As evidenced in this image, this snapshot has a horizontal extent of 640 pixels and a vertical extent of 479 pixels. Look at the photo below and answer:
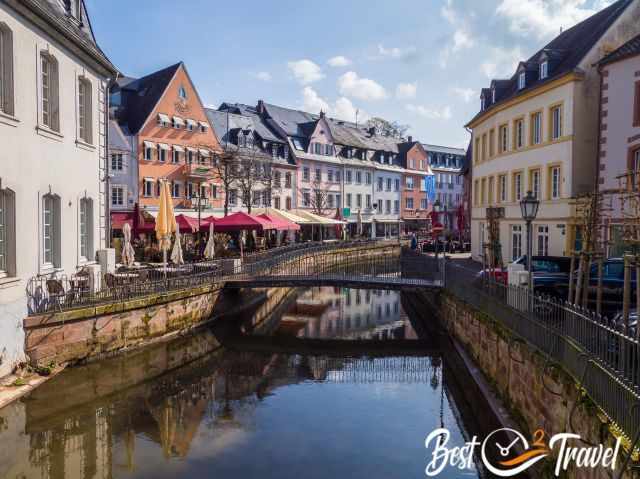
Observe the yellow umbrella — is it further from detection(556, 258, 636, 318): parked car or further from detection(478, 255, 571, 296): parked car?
detection(556, 258, 636, 318): parked car

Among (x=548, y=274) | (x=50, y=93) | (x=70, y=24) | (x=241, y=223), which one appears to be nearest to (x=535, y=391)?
(x=548, y=274)

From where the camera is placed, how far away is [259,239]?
126 feet

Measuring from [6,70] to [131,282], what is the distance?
740 centimetres

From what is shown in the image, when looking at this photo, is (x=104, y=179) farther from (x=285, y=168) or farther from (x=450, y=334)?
(x=285, y=168)

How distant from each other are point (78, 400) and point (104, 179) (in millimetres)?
8640

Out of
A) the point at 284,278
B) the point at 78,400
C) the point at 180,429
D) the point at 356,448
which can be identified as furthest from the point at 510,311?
the point at 284,278

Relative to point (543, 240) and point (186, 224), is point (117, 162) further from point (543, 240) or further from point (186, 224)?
point (543, 240)

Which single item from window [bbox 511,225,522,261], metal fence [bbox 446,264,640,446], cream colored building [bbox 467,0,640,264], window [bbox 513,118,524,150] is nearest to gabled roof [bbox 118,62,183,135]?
cream colored building [bbox 467,0,640,264]

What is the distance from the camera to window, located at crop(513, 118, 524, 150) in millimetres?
27078

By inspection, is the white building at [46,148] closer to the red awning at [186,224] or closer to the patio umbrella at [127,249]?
the patio umbrella at [127,249]

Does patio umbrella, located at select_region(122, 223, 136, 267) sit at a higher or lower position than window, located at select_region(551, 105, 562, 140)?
lower

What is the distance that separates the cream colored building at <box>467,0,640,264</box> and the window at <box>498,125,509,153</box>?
53 millimetres

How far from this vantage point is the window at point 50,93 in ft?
49.3

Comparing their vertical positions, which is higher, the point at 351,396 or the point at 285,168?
the point at 285,168
